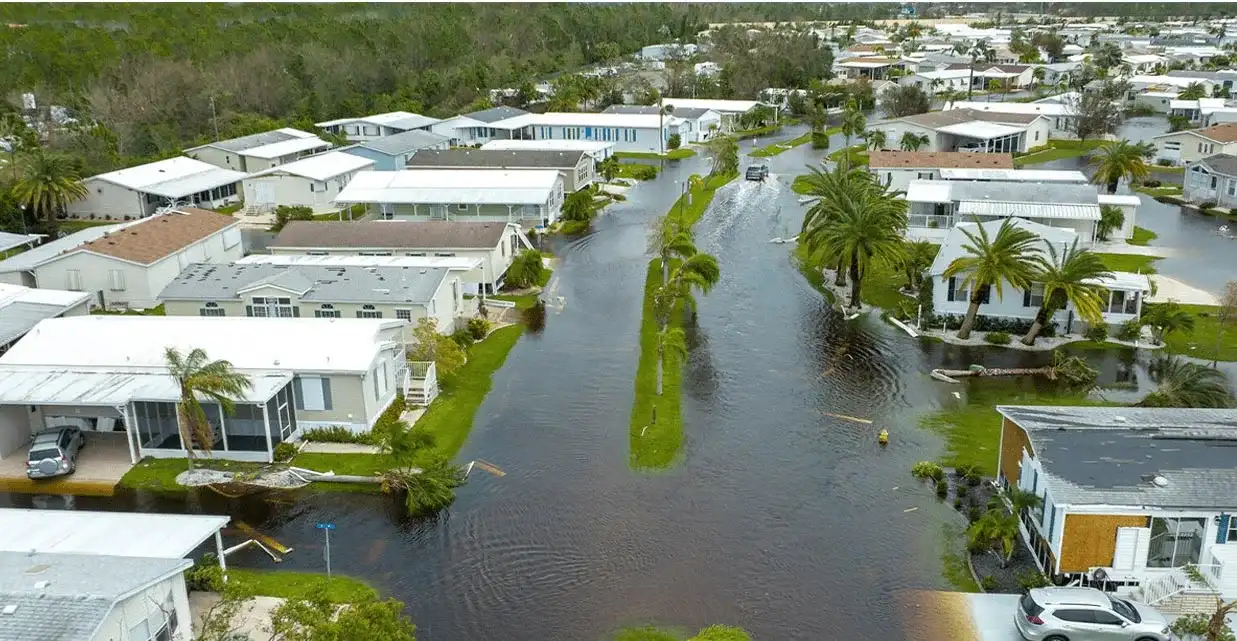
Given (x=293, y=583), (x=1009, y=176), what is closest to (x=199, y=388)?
(x=293, y=583)

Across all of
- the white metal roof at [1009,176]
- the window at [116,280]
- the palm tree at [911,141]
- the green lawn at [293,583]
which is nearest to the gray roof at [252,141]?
the window at [116,280]

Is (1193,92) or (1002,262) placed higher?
(1193,92)

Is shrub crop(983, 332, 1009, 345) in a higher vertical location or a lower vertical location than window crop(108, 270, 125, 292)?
lower

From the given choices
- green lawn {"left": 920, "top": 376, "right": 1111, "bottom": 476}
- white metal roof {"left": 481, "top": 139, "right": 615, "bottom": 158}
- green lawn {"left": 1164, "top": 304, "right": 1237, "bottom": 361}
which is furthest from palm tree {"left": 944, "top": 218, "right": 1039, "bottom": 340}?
white metal roof {"left": 481, "top": 139, "right": 615, "bottom": 158}

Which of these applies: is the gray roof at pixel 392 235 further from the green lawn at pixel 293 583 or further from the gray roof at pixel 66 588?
the gray roof at pixel 66 588

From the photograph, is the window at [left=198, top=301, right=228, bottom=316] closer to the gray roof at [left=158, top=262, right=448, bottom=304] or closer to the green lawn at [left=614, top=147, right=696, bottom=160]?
the gray roof at [left=158, top=262, right=448, bottom=304]

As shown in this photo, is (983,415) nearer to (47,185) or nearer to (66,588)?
(66,588)

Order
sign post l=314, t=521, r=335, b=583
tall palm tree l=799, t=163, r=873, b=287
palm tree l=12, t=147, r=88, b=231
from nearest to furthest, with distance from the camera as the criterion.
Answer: sign post l=314, t=521, r=335, b=583
tall palm tree l=799, t=163, r=873, b=287
palm tree l=12, t=147, r=88, b=231

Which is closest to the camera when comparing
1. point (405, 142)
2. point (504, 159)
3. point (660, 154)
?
point (504, 159)

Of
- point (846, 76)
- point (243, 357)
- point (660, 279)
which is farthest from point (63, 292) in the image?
point (846, 76)
